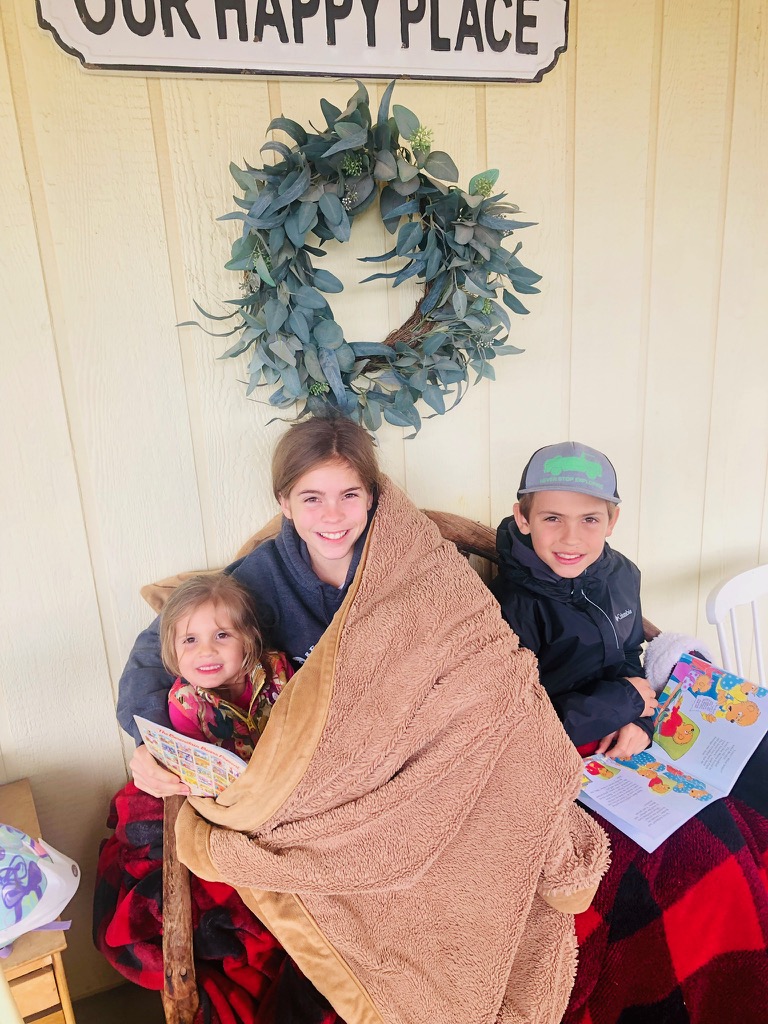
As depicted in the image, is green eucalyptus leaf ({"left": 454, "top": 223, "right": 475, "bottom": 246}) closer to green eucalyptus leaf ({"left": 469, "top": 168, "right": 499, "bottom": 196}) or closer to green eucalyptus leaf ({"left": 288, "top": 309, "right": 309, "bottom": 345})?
green eucalyptus leaf ({"left": 469, "top": 168, "right": 499, "bottom": 196})

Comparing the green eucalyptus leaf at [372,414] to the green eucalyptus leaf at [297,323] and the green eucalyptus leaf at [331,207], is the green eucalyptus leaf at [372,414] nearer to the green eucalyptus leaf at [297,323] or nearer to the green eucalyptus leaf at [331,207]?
the green eucalyptus leaf at [297,323]

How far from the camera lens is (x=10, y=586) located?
124cm

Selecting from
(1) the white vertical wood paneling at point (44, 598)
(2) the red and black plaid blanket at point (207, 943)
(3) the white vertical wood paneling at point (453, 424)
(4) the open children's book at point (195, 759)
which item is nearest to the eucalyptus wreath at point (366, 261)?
(3) the white vertical wood paneling at point (453, 424)

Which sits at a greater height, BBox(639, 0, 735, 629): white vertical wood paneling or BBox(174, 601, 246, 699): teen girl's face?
BBox(639, 0, 735, 629): white vertical wood paneling

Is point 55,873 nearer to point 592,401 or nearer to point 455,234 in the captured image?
point 455,234

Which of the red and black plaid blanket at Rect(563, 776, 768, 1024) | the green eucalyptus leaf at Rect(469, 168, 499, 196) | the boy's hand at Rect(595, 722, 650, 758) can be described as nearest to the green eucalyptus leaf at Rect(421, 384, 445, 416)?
the green eucalyptus leaf at Rect(469, 168, 499, 196)

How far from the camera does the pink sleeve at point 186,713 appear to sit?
1089 millimetres

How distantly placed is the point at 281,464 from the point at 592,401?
776 millimetres

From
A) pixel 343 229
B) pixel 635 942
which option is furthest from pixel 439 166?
pixel 635 942

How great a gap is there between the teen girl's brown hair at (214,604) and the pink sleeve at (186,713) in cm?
5

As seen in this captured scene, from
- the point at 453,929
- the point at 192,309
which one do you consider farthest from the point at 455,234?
the point at 453,929

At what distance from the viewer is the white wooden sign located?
1091mm

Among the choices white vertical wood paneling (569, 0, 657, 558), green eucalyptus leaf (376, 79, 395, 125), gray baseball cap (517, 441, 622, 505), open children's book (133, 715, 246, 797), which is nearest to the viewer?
open children's book (133, 715, 246, 797)

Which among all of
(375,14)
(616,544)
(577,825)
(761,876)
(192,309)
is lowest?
(761,876)
